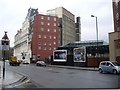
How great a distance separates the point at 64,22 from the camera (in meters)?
132

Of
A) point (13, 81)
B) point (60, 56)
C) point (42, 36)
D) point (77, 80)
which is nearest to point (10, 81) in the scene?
point (13, 81)

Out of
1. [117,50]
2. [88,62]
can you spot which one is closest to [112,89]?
[117,50]

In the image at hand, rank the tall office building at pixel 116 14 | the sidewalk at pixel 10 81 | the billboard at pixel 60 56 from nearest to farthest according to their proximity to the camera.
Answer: the sidewalk at pixel 10 81 < the tall office building at pixel 116 14 < the billboard at pixel 60 56

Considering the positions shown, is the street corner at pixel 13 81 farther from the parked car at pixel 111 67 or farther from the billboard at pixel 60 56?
the billboard at pixel 60 56

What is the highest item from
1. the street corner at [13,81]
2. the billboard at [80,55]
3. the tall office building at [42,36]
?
the tall office building at [42,36]

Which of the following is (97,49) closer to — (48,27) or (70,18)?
(48,27)

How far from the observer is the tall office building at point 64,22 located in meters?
129

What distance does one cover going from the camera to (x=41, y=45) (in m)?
115

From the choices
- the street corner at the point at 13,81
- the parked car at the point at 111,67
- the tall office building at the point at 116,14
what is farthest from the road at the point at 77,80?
the tall office building at the point at 116,14

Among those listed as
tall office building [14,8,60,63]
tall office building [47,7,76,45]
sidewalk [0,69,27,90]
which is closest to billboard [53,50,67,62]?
tall office building [14,8,60,63]

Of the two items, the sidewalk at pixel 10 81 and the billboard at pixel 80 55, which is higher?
the billboard at pixel 80 55

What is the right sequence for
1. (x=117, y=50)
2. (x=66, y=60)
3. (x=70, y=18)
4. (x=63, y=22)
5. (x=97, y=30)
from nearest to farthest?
1. (x=117, y=50)
2. (x=97, y=30)
3. (x=66, y=60)
4. (x=63, y=22)
5. (x=70, y=18)

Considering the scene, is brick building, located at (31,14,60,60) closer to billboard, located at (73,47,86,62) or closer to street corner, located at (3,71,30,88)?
billboard, located at (73,47,86,62)

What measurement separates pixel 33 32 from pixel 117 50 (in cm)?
7398
